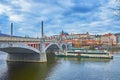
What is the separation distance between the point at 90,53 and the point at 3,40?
41525 mm

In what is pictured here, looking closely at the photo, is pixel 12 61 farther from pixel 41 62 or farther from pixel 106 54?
pixel 106 54

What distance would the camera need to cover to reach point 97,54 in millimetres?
70188

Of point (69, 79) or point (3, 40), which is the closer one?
point (69, 79)

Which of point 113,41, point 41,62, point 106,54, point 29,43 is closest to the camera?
point 29,43

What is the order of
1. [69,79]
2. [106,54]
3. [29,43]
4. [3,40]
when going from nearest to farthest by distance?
[69,79] → [3,40] → [29,43] → [106,54]

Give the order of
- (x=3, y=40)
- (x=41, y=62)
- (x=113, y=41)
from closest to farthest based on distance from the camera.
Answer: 1. (x=3, y=40)
2. (x=41, y=62)
3. (x=113, y=41)

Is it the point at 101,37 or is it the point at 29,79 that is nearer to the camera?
the point at 29,79

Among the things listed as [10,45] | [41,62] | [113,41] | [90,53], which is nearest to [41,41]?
[41,62]

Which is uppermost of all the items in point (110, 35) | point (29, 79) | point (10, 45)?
point (110, 35)

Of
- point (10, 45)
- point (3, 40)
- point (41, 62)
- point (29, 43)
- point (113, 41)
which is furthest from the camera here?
point (113, 41)

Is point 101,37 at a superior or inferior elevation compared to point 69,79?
superior

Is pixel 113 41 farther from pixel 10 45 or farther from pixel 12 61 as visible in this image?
pixel 10 45

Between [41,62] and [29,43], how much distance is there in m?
8.64

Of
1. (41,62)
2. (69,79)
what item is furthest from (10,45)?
(41,62)
